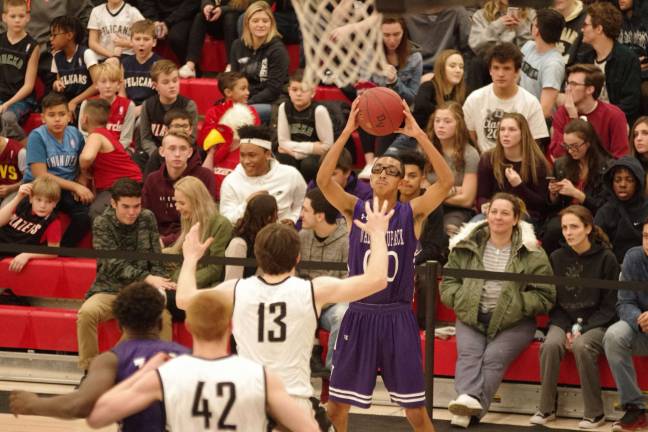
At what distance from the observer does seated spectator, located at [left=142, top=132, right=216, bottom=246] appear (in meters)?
9.70

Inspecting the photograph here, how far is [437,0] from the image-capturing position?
5.24 metres

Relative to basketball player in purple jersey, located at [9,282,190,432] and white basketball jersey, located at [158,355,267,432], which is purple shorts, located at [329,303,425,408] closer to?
basketball player in purple jersey, located at [9,282,190,432]

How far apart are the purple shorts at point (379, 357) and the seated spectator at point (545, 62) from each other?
11.3 ft

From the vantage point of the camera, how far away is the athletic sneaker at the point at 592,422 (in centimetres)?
823

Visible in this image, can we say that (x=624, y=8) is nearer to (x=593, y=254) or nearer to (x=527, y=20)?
(x=527, y=20)

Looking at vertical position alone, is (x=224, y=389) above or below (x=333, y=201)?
below

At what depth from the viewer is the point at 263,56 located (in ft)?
36.6

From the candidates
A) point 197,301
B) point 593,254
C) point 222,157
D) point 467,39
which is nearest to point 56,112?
point 222,157

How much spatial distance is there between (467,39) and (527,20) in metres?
0.60

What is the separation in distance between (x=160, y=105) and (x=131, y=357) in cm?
582

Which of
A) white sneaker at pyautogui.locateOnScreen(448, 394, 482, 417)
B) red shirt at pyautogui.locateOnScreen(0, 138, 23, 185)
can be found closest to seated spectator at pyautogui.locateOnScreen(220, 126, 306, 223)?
white sneaker at pyautogui.locateOnScreen(448, 394, 482, 417)

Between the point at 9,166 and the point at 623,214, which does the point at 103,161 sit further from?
the point at 623,214

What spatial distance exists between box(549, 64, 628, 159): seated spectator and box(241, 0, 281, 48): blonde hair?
2837 millimetres

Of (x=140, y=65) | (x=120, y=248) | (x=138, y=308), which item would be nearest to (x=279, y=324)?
(x=138, y=308)
